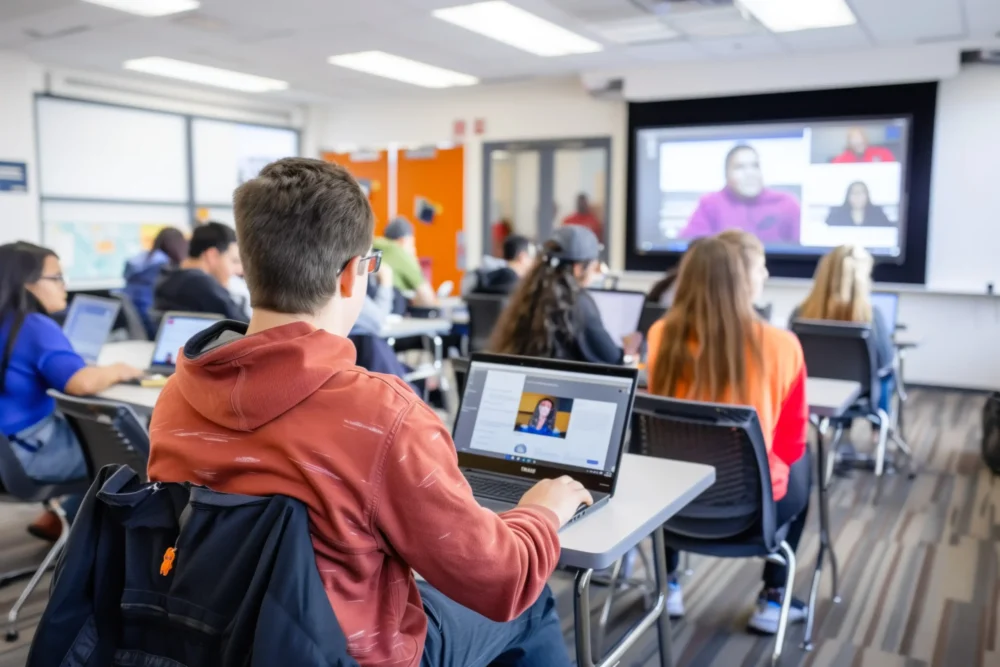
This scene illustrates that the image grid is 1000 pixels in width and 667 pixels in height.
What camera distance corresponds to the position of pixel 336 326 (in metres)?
1.21

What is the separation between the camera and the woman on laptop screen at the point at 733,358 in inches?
92.0

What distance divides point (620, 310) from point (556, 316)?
1.18 metres

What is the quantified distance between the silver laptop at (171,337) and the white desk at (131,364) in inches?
5.9

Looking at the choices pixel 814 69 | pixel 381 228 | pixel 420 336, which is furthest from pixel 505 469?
pixel 381 228

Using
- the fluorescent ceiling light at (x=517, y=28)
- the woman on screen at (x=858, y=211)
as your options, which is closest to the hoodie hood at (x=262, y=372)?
the fluorescent ceiling light at (x=517, y=28)

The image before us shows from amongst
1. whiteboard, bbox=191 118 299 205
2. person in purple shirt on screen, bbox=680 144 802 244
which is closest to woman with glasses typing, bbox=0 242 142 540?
person in purple shirt on screen, bbox=680 144 802 244

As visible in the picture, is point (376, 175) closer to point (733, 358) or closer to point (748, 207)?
point (748, 207)

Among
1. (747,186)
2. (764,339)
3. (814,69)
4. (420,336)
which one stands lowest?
(420,336)

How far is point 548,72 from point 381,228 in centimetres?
310

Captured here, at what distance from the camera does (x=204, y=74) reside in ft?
26.7

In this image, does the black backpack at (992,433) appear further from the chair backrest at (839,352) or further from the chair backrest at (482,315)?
the chair backrest at (482,315)

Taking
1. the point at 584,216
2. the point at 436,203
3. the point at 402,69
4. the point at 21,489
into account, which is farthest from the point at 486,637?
the point at 436,203

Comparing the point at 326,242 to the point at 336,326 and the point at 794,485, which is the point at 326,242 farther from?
the point at 794,485

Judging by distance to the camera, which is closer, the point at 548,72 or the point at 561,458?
the point at 561,458
